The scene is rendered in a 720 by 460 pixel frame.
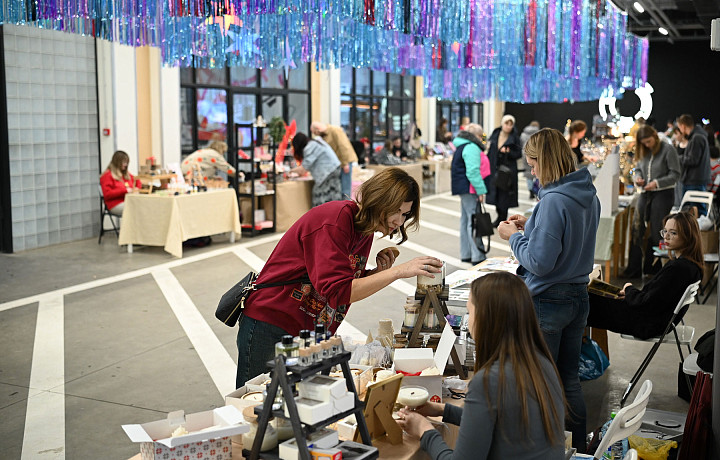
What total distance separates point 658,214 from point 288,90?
8086 millimetres

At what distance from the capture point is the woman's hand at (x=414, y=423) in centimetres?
223

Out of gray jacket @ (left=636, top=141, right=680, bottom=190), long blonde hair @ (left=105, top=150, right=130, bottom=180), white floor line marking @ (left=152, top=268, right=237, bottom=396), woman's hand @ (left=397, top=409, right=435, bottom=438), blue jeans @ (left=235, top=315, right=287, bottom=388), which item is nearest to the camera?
woman's hand @ (left=397, top=409, right=435, bottom=438)

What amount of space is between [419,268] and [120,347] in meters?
3.44

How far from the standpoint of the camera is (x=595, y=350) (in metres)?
4.71

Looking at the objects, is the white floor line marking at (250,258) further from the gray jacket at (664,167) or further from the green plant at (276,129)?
the gray jacket at (664,167)

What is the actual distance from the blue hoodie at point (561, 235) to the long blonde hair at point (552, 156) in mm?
34

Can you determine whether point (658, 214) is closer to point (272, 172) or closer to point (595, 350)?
point (595, 350)

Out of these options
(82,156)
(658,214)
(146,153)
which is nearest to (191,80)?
(146,153)

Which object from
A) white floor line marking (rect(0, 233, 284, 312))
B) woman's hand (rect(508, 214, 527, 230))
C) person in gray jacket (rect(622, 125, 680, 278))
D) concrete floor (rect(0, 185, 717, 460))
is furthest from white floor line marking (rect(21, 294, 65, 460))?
person in gray jacket (rect(622, 125, 680, 278))

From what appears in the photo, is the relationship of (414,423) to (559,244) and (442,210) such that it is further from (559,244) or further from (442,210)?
(442,210)

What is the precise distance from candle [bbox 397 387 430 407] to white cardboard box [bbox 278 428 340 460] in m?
0.41

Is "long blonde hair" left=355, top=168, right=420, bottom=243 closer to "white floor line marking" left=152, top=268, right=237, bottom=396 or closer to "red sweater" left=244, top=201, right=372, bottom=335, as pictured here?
"red sweater" left=244, top=201, right=372, bottom=335

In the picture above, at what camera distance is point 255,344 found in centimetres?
280

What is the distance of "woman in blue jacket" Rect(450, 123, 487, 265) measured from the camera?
26.0 feet
